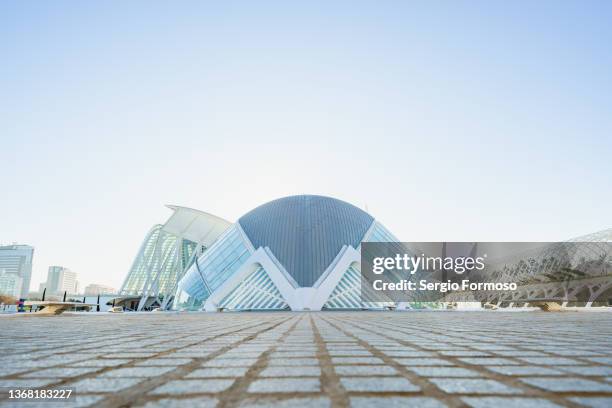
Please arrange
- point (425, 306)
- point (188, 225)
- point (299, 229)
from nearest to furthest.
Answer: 1. point (425, 306)
2. point (299, 229)
3. point (188, 225)

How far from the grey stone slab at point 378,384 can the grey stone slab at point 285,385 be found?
0.67 ft

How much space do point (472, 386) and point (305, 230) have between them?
4173 centimetres

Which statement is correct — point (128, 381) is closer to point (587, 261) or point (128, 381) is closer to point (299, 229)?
point (299, 229)

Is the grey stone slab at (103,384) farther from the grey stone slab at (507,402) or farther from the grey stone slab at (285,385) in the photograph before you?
the grey stone slab at (507,402)

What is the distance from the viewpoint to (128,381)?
2732 millimetres

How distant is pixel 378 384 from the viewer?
2549 mm

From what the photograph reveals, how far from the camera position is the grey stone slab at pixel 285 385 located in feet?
7.89

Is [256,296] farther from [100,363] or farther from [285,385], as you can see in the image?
[285,385]

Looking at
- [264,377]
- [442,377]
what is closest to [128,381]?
[264,377]

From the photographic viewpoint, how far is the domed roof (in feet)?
131

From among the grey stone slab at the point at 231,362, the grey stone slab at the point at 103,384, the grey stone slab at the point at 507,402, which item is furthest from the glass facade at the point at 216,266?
the grey stone slab at the point at 507,402

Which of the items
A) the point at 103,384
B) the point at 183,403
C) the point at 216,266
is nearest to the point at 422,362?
the point at 183,403

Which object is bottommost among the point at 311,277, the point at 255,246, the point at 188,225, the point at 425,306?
the point at 425,306

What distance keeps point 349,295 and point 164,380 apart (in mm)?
34805
